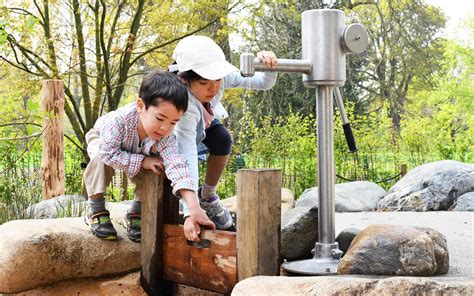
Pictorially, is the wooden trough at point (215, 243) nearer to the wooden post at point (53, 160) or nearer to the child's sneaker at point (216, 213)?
the child's sneaker at point (216, 213)

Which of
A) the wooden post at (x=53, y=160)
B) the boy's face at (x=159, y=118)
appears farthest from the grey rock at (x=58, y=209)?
the boy's face at (x=159, y=118)

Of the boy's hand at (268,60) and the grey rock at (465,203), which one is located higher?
the boy's hand at (268,60)

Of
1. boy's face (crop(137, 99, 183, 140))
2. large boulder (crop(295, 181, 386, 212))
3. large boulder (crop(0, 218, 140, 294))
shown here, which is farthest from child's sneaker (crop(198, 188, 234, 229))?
large boulder (crop(295, 181, 386, 212))

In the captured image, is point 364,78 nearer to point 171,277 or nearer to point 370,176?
point 370,176

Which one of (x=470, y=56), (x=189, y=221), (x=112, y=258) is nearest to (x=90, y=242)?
(x=112, y=258)

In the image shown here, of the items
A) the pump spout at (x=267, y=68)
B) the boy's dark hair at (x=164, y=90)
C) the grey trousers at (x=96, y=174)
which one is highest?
the pump spout at (x=267, y=68)

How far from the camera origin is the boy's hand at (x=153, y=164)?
8.58 ft

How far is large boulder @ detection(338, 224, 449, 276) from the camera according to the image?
2197 mm

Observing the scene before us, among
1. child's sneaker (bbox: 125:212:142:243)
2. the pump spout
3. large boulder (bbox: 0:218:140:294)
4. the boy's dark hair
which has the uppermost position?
the pump spout

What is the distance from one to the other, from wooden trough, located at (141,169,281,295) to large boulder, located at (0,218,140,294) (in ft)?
0.47

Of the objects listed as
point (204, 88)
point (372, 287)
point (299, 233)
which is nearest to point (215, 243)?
point (299, 233)

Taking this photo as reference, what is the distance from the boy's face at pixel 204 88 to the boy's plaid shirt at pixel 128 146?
200mm

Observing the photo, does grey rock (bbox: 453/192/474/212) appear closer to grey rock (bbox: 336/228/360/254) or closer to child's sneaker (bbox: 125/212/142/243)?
grey rock (bbox: 336/228/360/254)

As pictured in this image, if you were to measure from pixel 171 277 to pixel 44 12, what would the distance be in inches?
270
